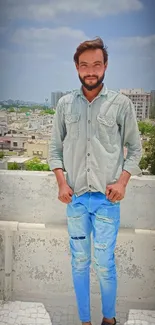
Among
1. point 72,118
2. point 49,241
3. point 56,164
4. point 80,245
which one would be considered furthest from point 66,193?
point 49,241

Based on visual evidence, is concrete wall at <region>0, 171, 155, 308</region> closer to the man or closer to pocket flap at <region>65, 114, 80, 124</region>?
the man

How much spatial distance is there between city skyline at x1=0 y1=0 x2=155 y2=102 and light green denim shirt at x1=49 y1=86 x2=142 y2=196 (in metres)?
0.17

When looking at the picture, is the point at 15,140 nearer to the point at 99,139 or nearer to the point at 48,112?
the point at 48,112

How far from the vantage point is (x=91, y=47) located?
2217 millimetres

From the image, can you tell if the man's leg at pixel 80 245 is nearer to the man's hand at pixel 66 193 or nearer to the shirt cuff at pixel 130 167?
the man's hand at pixel 66 193

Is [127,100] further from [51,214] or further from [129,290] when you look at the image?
[129,290]

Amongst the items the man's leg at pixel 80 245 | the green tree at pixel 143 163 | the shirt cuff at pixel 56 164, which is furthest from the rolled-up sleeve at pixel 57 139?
the green tree at pixel 143 163

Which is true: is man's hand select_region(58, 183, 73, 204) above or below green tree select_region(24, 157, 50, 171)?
below

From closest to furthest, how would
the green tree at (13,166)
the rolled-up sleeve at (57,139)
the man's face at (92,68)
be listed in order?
the man's face at (92,68) → the rolled-up sleeve at (57,139) → the green tree at (13,166)

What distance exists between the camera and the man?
87.6 inches

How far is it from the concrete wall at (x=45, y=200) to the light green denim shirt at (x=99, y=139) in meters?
0.31

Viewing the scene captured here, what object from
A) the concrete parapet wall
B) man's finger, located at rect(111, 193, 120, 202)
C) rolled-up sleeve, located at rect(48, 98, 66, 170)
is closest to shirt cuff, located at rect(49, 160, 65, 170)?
rolled-up sleeve, located at rect(48, 98, 66, 170)

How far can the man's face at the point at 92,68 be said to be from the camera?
221 cm

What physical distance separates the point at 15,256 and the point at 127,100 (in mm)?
1150
